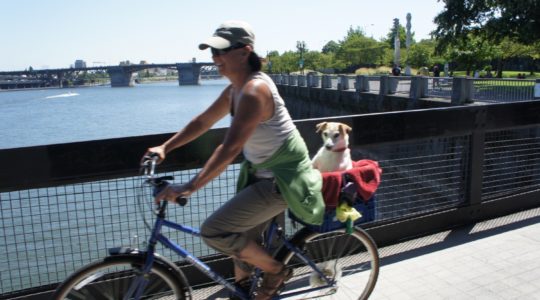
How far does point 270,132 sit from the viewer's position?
2.49 m

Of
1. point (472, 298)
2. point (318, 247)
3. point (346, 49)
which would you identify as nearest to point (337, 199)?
point (318, 247)

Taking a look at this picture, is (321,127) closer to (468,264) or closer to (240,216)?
(240,216)

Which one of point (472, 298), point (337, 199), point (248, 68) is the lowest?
point (472, 298)

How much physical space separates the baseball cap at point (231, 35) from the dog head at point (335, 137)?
1.09 meters

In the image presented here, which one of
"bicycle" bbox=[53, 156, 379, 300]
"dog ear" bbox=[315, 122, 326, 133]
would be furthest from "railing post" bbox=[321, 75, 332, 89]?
"bicycle" bbox=[53, 156, 379, 300]

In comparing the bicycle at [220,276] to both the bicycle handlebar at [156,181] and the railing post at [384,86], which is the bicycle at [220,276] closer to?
the bicycle handlebar at [156,181]

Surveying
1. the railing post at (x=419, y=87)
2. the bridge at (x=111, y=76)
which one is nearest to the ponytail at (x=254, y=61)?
the railing post at (x=419, y=87)

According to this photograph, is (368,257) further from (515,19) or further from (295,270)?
(515,19)

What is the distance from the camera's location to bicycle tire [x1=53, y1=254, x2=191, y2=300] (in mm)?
2412

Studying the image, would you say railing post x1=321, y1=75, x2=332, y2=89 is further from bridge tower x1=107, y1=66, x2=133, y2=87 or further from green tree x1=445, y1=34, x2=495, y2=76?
A: bridge tower x1=107, y1=66, x2=133, y2=87

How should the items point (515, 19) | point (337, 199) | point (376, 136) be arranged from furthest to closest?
point (515, 19)
point (376, 136)
point (337, 199)

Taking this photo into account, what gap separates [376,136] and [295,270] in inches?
59.5

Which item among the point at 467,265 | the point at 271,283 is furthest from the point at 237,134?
the point at 467,265

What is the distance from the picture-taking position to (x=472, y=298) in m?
3.40
